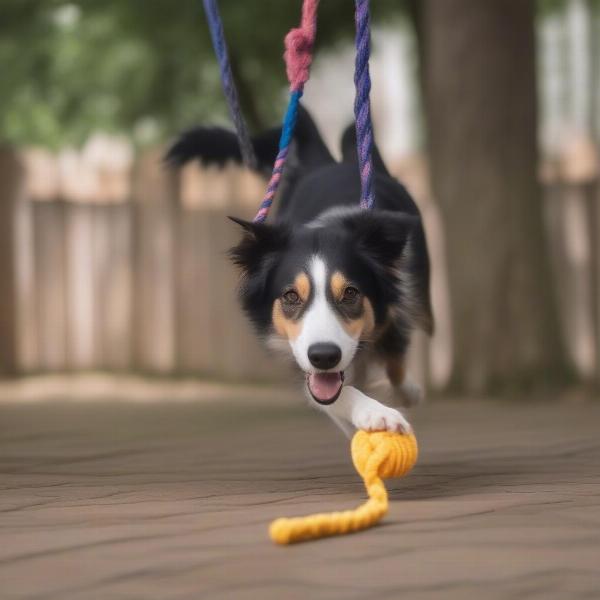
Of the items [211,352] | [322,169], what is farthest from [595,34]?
[322,169]

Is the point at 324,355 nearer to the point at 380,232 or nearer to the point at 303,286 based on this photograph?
the point at 303,286

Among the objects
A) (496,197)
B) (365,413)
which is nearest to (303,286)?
(365,413)

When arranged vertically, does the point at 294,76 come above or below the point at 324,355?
above

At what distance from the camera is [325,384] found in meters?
3.38

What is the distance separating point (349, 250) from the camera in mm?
3582

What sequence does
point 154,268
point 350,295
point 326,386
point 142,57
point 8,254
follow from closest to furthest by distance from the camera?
point 326,386, point 350,295, point 8,254, point 154,268, point 142,57

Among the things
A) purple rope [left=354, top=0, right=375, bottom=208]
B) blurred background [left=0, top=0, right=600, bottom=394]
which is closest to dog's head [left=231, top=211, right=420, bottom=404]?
purple rope [left=354, top=0, right=375, bottom=208]

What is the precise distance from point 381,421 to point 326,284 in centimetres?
47

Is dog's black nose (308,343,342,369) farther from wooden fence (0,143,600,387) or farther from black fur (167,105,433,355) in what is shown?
wooden fence (0,143,600,387)

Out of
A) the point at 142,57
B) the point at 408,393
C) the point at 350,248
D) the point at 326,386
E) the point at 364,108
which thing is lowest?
the point at 408,393

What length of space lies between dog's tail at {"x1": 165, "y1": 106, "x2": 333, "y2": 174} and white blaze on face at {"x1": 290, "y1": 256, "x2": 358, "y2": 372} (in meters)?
1.59

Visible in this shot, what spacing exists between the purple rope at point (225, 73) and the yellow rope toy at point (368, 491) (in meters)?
1.36

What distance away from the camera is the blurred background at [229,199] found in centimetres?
679

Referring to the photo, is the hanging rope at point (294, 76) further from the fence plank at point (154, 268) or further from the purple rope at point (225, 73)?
the fence plank at point (154, 268)
